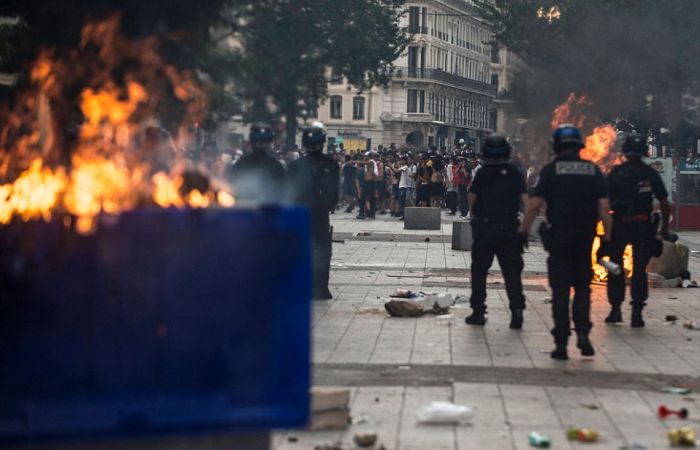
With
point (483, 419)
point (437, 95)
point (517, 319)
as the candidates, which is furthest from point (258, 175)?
point (437, 95)

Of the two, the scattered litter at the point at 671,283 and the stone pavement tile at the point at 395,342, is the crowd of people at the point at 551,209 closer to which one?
the stone pavement tile at the point at 395,342

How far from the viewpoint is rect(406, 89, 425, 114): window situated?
86.2 m

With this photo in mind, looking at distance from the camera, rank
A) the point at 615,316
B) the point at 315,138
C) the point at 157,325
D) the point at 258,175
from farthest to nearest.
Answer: the point at 315,138 < the point at 258,175 < the point at 615,316 < the point at 157,325

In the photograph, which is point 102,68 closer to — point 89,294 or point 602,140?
point 89,294

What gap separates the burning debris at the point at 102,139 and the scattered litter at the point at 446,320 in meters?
4.76

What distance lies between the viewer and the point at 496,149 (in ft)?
40.6

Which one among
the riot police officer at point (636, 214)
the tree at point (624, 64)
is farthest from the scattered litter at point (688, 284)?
the tree at point (624, 64)

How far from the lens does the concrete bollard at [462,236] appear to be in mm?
23953

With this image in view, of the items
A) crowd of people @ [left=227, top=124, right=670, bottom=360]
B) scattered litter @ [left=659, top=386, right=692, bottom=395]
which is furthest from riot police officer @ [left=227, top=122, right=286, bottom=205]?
scattered litter @ [left=659, top=386, right=692, bottom=395]

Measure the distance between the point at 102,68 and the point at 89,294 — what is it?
2453 millimetres

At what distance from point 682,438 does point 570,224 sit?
138 inches

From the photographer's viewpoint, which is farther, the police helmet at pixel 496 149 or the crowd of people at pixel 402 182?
the crowd of people at pixel 402 182

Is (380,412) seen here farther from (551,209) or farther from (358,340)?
(358,340)

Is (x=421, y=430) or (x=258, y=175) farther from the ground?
(x=258, y=175)
